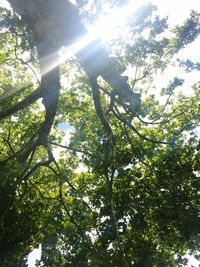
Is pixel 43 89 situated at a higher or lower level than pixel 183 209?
higher

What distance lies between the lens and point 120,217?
14805mm

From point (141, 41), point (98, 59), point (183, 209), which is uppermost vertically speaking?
point (141, 41)

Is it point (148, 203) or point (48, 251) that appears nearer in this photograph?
point (48, 251)

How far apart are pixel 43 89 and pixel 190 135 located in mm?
10896

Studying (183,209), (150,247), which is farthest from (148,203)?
(150,247)

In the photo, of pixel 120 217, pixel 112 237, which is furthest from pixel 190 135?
pixel 112 237

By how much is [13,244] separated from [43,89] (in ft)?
35.0

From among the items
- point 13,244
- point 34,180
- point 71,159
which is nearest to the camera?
point 13,244

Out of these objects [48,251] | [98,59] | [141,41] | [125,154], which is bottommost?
[48,251]

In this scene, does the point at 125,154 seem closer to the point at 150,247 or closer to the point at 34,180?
the point at 150,247

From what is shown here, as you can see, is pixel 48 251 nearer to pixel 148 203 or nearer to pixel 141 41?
pixel 148 203

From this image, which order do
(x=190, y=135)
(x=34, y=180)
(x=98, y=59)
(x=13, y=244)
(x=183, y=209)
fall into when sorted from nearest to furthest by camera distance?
(x=98, y=59)
(x=183, y=209)
(x=13, y=244)
(x=190, y=135)
(x=34, y=180)

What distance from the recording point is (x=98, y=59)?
7148 mm

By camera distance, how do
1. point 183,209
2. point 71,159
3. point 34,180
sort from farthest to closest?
point 34,180, point 71,159, point 183,209
